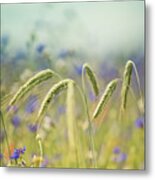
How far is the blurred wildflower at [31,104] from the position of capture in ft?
7.17

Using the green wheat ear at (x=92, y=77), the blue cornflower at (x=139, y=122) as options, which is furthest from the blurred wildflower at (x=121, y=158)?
the green wheat ear at (x=92, y=77)

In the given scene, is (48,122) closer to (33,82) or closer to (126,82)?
(33,82)

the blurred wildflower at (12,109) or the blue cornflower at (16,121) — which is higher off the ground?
the blurred wildflower at (12,109)

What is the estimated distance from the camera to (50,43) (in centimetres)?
218

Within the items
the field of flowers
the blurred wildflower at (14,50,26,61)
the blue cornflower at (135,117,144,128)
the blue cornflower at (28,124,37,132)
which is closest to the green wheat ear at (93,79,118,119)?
the field of flowers

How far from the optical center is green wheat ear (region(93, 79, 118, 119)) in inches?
83.8

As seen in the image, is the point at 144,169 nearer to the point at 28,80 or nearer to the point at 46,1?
the point at 28,80

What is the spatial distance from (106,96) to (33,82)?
0.30 metres

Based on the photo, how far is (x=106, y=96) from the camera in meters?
2.13

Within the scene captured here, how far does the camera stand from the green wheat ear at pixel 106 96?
2129 millimetres

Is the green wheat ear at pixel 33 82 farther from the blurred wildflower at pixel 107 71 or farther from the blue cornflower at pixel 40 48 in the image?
the blurred wildflower at pixel 107 71

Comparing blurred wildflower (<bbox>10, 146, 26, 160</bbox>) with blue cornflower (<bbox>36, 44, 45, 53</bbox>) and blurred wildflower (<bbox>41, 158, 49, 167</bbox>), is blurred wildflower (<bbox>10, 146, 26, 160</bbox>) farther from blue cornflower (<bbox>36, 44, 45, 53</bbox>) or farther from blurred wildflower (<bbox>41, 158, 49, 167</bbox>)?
blue cornflower (<bbox>36, 44, 45, 53</bbox>)

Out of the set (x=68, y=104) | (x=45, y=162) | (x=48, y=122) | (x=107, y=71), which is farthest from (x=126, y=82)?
(x=45, y=162)

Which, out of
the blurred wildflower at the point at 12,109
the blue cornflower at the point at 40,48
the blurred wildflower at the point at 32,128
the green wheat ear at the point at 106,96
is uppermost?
the blue cornflower at the point at 40,48
